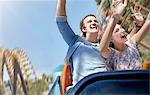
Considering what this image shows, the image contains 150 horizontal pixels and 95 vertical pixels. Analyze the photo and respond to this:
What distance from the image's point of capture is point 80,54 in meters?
2.61

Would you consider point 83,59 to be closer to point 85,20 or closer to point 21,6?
point 85,20

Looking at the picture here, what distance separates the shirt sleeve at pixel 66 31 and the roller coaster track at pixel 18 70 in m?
0.47

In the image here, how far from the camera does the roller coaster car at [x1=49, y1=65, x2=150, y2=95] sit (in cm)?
157

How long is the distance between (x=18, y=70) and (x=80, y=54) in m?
0.75

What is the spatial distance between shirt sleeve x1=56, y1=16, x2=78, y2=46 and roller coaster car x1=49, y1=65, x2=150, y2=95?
1.00 m

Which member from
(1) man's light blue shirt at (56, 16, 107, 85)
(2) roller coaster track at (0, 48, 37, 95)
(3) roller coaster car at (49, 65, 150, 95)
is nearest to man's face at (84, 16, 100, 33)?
(1) man's light blue shirt at (56, 16, 107, 85)

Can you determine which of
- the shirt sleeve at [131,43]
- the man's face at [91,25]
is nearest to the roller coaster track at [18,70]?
the man's face at [91,25]

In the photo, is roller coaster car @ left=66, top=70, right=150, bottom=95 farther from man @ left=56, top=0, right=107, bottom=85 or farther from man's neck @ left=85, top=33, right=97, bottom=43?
man's neck @ left=85, top=33, right=97, bottom=43

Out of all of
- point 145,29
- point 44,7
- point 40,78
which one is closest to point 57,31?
point 44,7

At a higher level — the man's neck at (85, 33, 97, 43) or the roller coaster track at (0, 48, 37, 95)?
the man's neck at (85, 33, 97, 43)

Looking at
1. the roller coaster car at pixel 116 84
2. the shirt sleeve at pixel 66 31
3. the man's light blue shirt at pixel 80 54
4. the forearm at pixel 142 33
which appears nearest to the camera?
the roller coaster car at pixel 116 84

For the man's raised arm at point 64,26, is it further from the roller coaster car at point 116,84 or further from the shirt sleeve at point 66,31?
the roller coaster car at point 116,84

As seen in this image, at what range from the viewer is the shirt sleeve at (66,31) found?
271 cm

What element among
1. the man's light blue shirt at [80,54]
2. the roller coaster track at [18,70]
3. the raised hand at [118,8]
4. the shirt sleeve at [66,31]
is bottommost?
the roller coaster track at [18,70]
